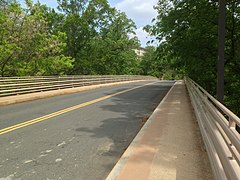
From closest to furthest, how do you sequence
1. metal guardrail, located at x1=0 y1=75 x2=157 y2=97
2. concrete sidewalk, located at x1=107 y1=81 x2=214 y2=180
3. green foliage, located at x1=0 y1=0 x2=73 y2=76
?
concrete sidewalk, located at x1=107 y1=81 x2=214 y2=180
metal guardrail, located at x1=0 y1=75 x2=157 y2=97
green foliage, located at x1=0 y1=0 x2=73 y2=76

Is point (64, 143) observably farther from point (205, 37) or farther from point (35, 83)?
point (35, 83)

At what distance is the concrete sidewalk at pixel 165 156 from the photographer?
4020mm

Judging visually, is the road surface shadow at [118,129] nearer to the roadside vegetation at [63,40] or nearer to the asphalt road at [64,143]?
the asphalt road at [64,143]

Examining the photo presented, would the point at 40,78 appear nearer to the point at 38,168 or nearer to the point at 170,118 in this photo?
the point at 170,118

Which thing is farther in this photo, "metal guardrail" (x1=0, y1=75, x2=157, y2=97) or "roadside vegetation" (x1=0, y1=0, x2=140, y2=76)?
"roadside vegetation" (x1=0, y1=0, x2=140, y2=76)

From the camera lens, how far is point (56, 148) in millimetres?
5613

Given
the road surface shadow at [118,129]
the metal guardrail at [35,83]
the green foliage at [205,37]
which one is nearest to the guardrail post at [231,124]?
the road surface shadow at [118,129]

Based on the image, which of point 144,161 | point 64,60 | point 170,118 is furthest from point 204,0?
point 64,60

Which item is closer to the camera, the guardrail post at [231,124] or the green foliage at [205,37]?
the guardrail post at [231,124]

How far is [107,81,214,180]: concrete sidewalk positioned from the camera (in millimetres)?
4020

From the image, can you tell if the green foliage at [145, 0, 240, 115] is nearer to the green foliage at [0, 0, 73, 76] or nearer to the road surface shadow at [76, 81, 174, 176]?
the road surface shadow at [76, 81, 174, 176]

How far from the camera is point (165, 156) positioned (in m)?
4.83

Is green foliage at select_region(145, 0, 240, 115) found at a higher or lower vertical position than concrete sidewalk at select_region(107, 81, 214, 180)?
higher

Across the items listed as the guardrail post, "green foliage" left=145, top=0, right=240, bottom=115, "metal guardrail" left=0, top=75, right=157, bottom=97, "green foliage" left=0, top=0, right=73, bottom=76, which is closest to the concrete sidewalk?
the guardrail post
